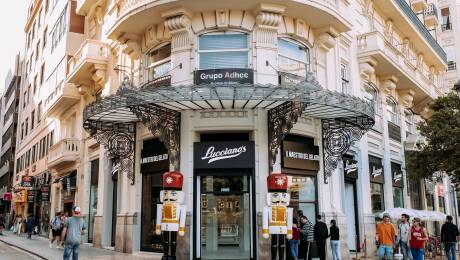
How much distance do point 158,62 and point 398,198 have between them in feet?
46.3

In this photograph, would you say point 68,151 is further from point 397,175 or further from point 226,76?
point 397,175

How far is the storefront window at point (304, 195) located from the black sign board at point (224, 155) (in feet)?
6.64

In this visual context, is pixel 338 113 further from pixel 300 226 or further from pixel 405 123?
pixel 405 123

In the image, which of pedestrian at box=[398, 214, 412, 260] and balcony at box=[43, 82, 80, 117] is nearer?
pedestrian at box=[398, 214, 412, 260]

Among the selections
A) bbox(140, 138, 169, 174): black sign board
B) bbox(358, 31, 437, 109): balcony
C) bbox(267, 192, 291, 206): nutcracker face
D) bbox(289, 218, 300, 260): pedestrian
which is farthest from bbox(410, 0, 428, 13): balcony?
bbox(267, 192, 291, 206): nutcracker face

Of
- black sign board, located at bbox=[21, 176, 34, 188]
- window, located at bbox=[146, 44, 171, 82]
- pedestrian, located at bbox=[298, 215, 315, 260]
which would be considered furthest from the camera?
black sign board, located at bbox=[21, 176, 34, 188]

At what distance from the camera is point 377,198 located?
817 inches

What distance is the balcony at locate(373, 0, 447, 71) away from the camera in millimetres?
23578

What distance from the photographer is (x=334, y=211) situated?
15922 mm

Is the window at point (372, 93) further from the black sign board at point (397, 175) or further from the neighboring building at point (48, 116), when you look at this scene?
the neighboring building at point (48, 116)

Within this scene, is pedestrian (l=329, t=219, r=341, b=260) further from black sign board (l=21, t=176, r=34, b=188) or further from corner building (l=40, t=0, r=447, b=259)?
black sign board (l=21, t=176, r=34, b=188)

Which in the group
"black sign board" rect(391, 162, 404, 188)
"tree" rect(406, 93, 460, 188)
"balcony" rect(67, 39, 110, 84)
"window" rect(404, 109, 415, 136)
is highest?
"balcony" rect(67, 39, 110, 84)

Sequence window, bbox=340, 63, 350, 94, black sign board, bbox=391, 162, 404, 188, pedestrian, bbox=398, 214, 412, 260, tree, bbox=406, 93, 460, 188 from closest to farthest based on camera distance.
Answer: pedestrian, bbox=398, 214, 412, 260 < window, bbox=340, 63, 350, 94 < tree, bbox=406, 93, 460, 188 < black sign board, bbox=391, 162, 404, 188

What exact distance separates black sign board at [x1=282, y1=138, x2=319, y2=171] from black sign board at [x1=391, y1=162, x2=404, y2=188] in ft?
27.2
